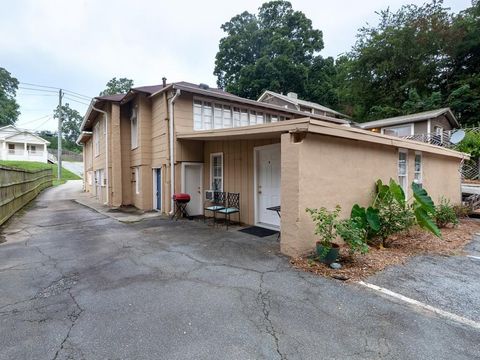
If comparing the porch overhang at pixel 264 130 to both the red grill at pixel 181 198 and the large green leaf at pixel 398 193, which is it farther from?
the large green leaf at pixel 398 193

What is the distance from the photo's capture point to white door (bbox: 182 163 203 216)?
9539 mm

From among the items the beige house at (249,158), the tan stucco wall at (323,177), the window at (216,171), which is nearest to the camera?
the tan stucco wall at (323,177)

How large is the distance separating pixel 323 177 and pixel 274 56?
3308 cm

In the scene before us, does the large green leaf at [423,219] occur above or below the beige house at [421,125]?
below

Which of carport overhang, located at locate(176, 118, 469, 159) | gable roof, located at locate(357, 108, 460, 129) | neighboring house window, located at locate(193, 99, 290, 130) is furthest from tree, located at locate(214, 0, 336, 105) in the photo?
carport overhang, located at locate(176, 118, 469, 159)

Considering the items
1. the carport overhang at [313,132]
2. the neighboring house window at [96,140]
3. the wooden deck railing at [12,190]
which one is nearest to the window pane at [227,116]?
the carport overhang at [313,132]

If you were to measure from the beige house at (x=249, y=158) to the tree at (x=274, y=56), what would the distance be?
2191 centimetres

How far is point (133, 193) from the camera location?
1222cm

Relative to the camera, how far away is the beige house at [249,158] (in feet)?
16.4

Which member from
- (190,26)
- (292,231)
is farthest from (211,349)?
(190,26)

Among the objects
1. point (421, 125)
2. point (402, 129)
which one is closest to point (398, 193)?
point (421, 125)

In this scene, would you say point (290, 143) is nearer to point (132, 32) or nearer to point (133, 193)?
point (133, 193)

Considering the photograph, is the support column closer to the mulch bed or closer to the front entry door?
the front entry door

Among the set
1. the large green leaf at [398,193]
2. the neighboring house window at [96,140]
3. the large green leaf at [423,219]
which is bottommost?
the large green leaf at [423,219]
